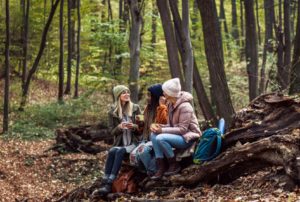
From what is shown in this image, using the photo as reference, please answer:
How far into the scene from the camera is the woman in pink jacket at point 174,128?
6941mm

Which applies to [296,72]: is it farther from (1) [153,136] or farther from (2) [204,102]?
(1) [153,136]

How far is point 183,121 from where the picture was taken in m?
6.97

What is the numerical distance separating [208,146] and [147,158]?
103 cm

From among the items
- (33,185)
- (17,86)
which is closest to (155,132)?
(33,185)

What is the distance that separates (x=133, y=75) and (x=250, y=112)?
802 centimetres

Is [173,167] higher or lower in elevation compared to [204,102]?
lower

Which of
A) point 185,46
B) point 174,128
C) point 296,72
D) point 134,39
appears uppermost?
point 134,39

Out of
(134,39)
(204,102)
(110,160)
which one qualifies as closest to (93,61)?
(134,39)

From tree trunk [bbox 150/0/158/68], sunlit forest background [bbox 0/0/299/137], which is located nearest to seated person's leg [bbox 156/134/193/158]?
sunlit forest background [bbox 0/0/299/137]

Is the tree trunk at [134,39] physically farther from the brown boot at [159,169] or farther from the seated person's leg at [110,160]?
the brown boot at [159,169]

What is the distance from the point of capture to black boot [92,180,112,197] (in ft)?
24.9

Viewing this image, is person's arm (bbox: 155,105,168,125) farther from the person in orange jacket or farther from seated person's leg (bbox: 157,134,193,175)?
seated person's leg (bbox: 157,134,193,175)

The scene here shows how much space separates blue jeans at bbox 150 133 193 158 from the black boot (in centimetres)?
112

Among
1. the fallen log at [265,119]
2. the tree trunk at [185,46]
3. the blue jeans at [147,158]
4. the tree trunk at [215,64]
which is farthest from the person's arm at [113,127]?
the tree trunk at [185,46]
